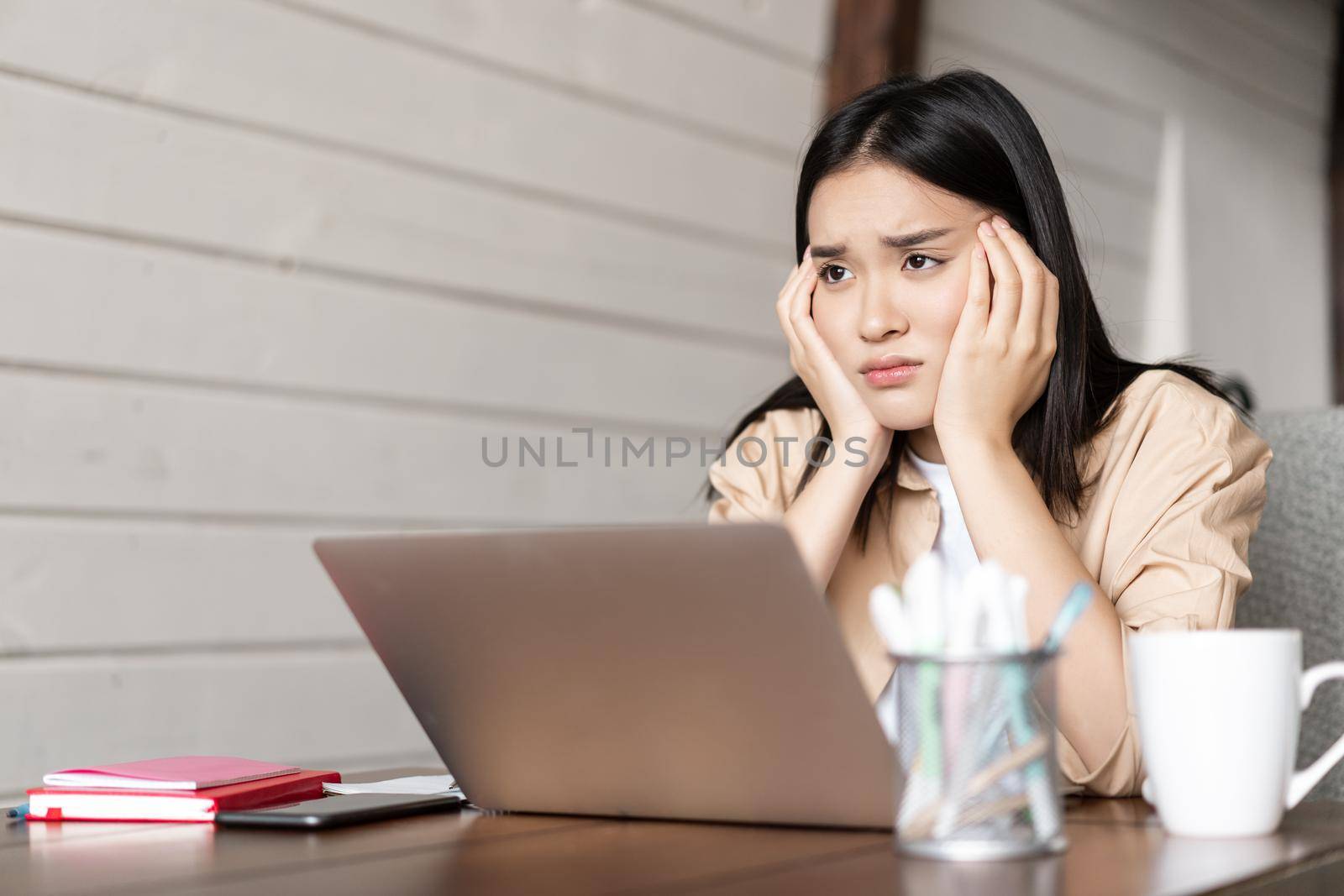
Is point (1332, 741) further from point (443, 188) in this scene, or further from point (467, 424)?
point (443, 188)

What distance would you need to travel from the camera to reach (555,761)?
0.82m

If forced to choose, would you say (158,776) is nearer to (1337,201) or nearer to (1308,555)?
(1308,555)

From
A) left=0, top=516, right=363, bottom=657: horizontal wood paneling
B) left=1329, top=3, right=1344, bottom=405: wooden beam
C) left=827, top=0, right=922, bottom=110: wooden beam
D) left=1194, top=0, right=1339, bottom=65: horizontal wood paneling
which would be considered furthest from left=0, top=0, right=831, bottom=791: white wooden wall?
left=1329, top=3, right=1344, bottom=405: wooden beam

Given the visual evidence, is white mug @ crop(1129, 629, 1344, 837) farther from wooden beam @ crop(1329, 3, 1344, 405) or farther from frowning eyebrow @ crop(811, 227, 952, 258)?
wooden beam @ crop(1329, 3, 1344, 405)

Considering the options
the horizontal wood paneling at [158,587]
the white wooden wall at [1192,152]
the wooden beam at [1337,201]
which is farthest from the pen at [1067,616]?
the wooden beam at [1337,201]

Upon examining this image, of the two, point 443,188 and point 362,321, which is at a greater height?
point 443,188

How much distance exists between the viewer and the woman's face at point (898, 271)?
1275 mm

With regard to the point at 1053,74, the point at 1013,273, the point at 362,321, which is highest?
the point at 1053,74

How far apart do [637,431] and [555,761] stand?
1320mm

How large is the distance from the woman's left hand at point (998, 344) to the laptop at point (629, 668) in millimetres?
494

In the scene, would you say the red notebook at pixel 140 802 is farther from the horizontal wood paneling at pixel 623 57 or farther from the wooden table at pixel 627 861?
the horizontal wood paneling at pixel 623 57

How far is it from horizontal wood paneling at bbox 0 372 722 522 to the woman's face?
71cm

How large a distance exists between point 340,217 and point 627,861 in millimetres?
1234

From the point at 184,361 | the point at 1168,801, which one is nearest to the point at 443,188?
the point at 184,361
